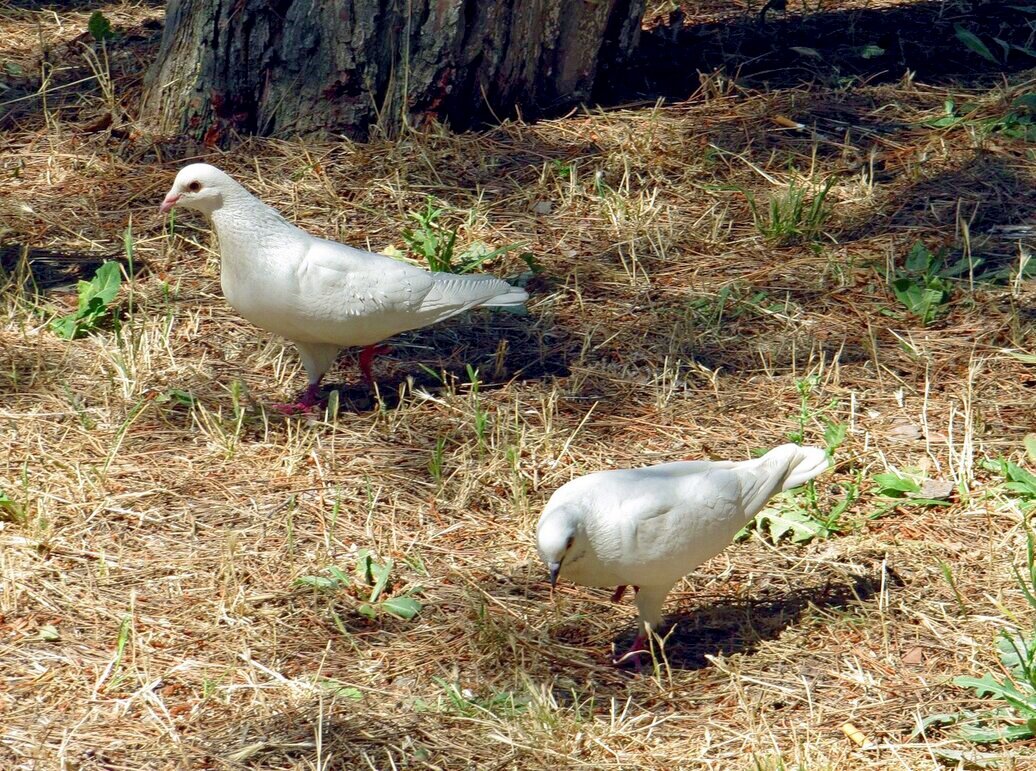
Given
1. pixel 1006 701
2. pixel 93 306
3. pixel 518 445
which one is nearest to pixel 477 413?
pixel 518 445

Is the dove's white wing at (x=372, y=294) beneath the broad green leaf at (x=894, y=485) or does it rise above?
above

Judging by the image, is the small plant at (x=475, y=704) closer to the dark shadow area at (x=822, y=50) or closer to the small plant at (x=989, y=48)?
the dark shadow area at (x=822, y=50)

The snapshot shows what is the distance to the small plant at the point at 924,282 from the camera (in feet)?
16.7

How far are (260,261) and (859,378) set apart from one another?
7.20 feet

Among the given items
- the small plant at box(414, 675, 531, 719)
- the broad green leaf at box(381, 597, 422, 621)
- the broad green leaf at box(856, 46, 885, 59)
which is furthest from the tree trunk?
the small plant at box(414, 675, 531, 719)

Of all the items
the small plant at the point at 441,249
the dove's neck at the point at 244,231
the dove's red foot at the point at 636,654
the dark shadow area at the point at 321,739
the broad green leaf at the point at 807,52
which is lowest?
the dark shadow area at the point at 321,739

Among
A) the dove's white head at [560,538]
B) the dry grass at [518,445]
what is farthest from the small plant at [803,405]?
the dove's white head at [560,538]

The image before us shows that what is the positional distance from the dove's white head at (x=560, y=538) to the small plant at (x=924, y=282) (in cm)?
236

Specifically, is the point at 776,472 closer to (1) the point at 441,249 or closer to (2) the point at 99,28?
(1) the point at 441,249

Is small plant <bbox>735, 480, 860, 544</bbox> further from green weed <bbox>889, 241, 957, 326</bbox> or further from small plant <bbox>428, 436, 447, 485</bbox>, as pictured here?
green weed <bbox>889, 241, 957, 326</bbox>

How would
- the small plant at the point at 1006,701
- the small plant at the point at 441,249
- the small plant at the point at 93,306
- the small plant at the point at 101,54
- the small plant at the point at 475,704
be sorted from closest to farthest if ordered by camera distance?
the small plant at the point at 1006,701, the small plant at the point at 475,704, the small plant at the point at 93,306, the small plant at the point at 441,249, the small plant at the point at 101,54

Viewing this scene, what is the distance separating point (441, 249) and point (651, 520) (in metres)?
2.25

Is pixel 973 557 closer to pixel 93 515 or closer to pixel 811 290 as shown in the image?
pixel 811 290

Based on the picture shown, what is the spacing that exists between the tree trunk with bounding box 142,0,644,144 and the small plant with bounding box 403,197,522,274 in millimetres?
935
